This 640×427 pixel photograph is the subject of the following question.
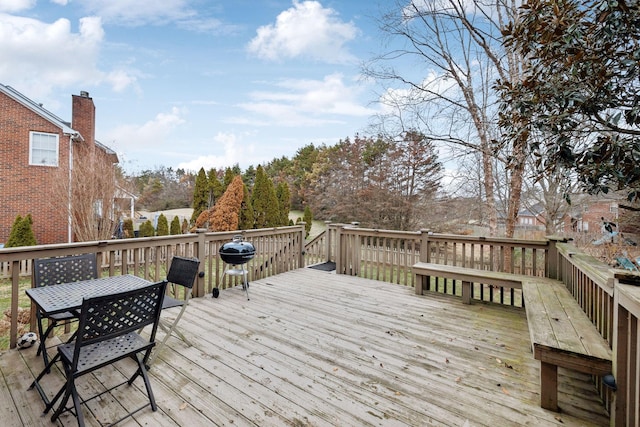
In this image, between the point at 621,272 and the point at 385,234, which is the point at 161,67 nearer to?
the point at 385,234

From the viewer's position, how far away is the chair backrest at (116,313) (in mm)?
1680

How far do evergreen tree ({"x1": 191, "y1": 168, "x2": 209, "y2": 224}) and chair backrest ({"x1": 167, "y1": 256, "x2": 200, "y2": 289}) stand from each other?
11901 mm

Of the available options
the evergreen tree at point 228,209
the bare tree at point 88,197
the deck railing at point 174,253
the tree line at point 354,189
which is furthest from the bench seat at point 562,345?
the evergreen tree at point 228,209

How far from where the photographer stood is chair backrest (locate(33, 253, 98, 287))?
8.52 ft

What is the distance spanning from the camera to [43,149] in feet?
35.4

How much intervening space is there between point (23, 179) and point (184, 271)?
1188 cm

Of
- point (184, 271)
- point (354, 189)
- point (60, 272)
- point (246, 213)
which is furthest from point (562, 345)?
point (246, 213)

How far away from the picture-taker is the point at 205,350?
283 centimetres

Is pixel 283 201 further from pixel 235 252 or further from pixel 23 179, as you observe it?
pixel 235 252

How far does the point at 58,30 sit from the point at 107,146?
4634 mm

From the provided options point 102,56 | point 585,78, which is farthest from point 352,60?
point 102,56

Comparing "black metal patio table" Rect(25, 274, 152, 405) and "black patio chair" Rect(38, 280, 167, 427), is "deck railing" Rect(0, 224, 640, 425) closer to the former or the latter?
"black metal patio table" Rect(25, 274, 152, 405)

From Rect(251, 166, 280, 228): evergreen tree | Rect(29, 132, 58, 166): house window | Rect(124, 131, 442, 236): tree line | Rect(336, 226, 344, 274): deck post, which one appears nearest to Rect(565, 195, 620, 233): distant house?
Rect(124, 131, 442, 236): tree line

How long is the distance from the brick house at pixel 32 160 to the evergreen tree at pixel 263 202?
5.96 metres
